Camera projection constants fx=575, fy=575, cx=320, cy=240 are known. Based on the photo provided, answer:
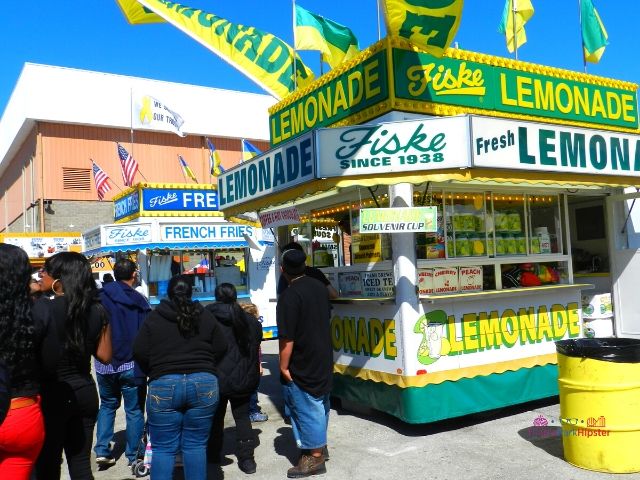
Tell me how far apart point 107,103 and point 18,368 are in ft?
90.3

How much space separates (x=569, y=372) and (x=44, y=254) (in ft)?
78.3

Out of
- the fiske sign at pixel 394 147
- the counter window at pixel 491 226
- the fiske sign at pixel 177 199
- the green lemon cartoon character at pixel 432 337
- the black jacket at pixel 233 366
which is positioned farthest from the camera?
the fiske sign at pixel 177 199

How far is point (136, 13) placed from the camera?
7340 millimetres

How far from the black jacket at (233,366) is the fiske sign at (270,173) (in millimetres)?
1518

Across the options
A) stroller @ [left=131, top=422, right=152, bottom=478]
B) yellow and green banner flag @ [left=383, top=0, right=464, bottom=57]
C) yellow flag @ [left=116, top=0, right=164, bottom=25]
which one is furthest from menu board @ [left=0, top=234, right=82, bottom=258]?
yellow and green banner flag @ [left=383, top=0, right=464, bottom=57]

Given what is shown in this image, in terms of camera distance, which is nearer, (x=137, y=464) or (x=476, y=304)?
(x=137, y=464)

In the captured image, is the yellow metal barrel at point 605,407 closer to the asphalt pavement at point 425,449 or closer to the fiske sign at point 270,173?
the asphalt pavement at point 425,449

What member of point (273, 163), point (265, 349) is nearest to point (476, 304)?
point (273, 163)

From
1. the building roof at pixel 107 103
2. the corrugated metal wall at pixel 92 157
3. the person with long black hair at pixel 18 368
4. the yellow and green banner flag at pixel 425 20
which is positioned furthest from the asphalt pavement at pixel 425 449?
the corrugated metal wall at pixel 92 157

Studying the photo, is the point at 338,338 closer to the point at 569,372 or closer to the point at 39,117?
the point at 569,372

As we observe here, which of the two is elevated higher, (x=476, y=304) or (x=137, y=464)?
(x=476, y=304)

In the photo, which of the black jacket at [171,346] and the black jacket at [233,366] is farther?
the black jacket at [233,366]

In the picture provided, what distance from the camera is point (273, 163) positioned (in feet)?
20.4

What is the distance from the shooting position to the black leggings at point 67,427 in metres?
3.25
